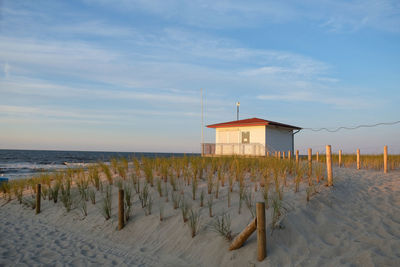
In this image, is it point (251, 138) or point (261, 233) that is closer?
point (261, 233)

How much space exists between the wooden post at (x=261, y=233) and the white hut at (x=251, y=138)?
13.7 meters

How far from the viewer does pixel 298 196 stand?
6461 millimetres

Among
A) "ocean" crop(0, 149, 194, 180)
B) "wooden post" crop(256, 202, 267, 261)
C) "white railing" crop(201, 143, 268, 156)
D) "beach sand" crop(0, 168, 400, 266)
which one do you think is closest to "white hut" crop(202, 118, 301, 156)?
"white railing" crop(201, 143, 268, 156)

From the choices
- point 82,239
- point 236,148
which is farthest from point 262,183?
point 236,148

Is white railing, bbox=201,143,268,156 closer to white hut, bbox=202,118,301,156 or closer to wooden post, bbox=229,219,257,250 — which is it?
white hut, bbox=202,118,301,156

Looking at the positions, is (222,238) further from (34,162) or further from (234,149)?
(34,162)

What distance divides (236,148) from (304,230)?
14151mm

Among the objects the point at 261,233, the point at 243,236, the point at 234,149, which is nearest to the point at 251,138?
the point at 234,149

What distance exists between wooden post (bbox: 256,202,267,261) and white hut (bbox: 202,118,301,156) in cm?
1372

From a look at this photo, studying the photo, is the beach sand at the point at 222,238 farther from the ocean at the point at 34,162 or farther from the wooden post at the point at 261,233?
the ocean at the point at 34,162

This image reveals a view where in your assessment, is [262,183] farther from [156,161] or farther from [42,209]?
[42,209]

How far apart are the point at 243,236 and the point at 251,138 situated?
598 inches

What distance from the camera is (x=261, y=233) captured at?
165 inches

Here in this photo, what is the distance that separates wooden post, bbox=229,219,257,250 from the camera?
4.39m
